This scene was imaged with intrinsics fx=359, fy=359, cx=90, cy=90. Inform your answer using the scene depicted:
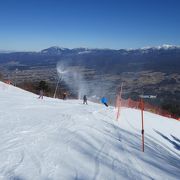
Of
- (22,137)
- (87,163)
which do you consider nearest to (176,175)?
(87,163)

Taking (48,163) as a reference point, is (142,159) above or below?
below

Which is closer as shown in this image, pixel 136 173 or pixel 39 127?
pixel 136 173

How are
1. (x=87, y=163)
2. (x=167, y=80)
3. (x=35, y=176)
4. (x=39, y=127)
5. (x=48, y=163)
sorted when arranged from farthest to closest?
(x=167, y=80), (x=39, y=127), (x=87, y=163), (x=48, y=163), (x=35, y=176)

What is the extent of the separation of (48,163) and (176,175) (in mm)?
4557

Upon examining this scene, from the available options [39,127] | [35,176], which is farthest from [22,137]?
[35,176]

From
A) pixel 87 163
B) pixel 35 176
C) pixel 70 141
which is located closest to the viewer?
pixel 35 176

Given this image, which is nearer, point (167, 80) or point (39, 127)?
point (39, 127)

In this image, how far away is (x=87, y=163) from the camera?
10.2 m

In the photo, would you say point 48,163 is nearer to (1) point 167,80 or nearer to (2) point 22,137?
(2) point 22,137

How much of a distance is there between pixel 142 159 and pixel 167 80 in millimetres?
157490

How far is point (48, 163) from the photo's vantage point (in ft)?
31.1

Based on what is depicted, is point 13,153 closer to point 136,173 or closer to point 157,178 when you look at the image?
point 136,173

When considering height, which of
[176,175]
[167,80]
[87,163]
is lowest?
[167,80]

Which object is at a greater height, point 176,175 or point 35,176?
point 35,176
